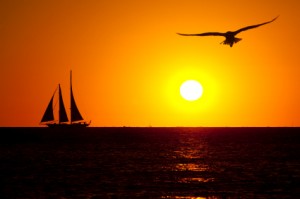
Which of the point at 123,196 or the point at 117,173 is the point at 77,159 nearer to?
the point at 117,173

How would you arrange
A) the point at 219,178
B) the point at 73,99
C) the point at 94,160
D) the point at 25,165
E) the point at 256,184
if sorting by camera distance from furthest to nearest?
the point at 73,99 < the point at 94,160 < the point at 25,165 < the point at 219,178 < the point at 256,184

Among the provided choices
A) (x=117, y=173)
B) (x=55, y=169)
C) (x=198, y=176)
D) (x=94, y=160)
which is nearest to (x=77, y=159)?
(x=94, y=160)

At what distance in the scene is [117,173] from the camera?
211ft

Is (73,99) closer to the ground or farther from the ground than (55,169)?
farther from the ground

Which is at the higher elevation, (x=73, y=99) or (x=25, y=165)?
(x=73, y=99)

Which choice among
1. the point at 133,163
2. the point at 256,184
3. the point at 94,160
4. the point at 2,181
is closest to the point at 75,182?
the point at 2,181

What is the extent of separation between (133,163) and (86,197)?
3200 cm

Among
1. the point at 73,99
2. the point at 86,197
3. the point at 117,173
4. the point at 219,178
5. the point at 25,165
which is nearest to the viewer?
the point at 86,197

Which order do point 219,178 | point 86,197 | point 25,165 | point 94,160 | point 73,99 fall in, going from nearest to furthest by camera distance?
point 86,197 < point 219,178 < point 25,165 < point 94,160 < point 73,99

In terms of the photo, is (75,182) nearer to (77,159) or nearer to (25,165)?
(25,165)

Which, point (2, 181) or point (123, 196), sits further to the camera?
point (2, 181)

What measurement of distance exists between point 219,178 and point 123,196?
15.4 meters

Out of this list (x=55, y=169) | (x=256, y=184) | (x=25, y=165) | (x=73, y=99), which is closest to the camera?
(x=256, y=184)

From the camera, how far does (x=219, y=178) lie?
196ft
